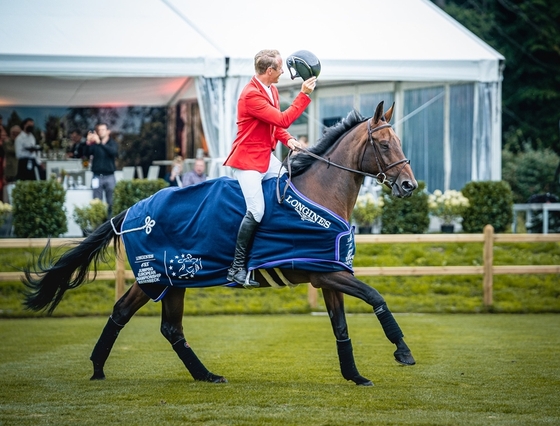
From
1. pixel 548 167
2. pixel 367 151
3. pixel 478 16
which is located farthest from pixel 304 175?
pixel 478 16

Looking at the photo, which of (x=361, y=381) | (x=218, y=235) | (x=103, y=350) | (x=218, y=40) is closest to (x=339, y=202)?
(x=218, y=235)

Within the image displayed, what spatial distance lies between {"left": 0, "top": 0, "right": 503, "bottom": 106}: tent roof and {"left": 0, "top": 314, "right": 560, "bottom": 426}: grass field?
6.16 metres

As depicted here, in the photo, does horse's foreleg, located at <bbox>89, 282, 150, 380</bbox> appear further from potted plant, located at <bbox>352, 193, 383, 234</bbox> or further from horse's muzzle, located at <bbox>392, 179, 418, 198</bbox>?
potted plant, located at <bbox>352, 193, 383, 234</bbox>

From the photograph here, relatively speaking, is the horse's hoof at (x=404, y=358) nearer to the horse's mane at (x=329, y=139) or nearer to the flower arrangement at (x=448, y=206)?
the horse's mane at (x=329, y=139)

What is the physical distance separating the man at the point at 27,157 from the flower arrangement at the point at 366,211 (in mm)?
7053

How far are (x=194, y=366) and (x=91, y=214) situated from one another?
9.28 metres

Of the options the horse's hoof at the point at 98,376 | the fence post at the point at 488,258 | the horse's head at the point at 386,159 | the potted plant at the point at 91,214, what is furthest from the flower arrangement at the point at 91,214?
the horse's head at the point at 386,159

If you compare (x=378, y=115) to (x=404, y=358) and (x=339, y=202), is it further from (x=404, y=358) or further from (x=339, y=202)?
(x=404, y=358)

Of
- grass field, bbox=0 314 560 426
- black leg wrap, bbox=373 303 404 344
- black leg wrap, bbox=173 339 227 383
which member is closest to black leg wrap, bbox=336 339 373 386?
grass field, bbox=0 314 560 426

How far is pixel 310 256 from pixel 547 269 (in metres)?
7.72

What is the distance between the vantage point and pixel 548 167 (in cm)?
2509

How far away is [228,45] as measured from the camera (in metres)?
17.6

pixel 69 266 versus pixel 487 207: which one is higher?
pixel 487 207

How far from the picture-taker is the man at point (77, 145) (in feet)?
60.2
